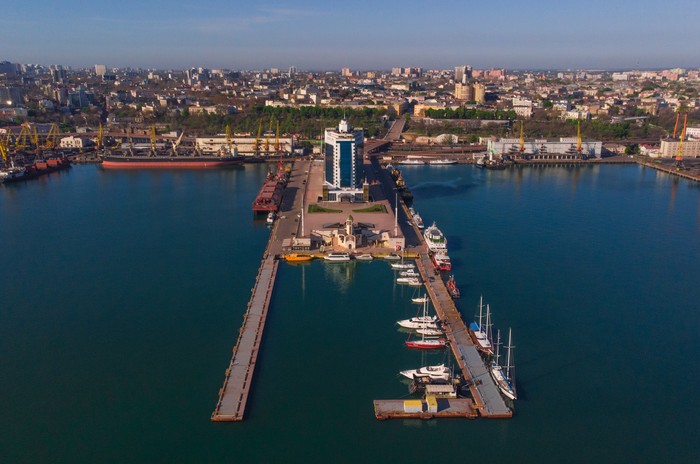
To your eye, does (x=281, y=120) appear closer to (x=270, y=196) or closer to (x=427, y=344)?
(x=270, y=196)


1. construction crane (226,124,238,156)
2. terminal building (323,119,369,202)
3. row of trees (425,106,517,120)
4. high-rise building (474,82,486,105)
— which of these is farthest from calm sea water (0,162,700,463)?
high-rise building (474,82,486,105)

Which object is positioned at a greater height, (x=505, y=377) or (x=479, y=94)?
(x=479, y=94)

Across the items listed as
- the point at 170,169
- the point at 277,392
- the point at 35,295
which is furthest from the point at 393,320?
the point at 170,169

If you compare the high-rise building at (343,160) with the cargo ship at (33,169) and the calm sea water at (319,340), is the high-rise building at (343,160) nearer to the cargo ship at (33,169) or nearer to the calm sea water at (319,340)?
the calm sea water at (319,340)

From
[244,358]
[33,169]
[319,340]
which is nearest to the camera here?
[244,358]

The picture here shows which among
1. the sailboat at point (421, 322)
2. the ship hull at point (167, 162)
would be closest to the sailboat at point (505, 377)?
the sailboat at point (421, 322)

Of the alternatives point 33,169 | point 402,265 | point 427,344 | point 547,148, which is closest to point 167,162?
point 33,169

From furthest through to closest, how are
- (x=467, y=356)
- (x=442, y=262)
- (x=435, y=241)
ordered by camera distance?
(x=435, y=241) → (x=442, y=262) → (x=467, y=356)
